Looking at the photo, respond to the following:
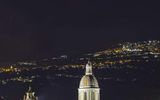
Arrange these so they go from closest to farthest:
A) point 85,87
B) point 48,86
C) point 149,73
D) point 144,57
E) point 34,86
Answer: point 85,87
point 34,86
point 48,86
point 149,73
point 144,57

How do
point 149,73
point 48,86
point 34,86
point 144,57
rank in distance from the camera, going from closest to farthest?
point 34,86
point 48,86
point 149,73
point 144,57

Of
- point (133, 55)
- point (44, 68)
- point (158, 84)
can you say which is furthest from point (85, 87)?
point (133, 55)

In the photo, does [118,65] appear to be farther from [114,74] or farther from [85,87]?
[85,87]

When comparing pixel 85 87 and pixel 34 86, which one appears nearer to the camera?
pixel 85 87

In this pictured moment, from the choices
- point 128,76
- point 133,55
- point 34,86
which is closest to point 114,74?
point 128,76

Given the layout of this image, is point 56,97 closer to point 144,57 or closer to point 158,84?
point 158,84

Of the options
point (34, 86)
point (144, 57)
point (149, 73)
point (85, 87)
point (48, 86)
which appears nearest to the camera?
point (85, 87)

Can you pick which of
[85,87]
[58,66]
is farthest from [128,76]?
[85,87]

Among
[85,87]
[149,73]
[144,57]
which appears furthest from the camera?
[144,57]

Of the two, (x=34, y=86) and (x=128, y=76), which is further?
(x=128, y=76)
